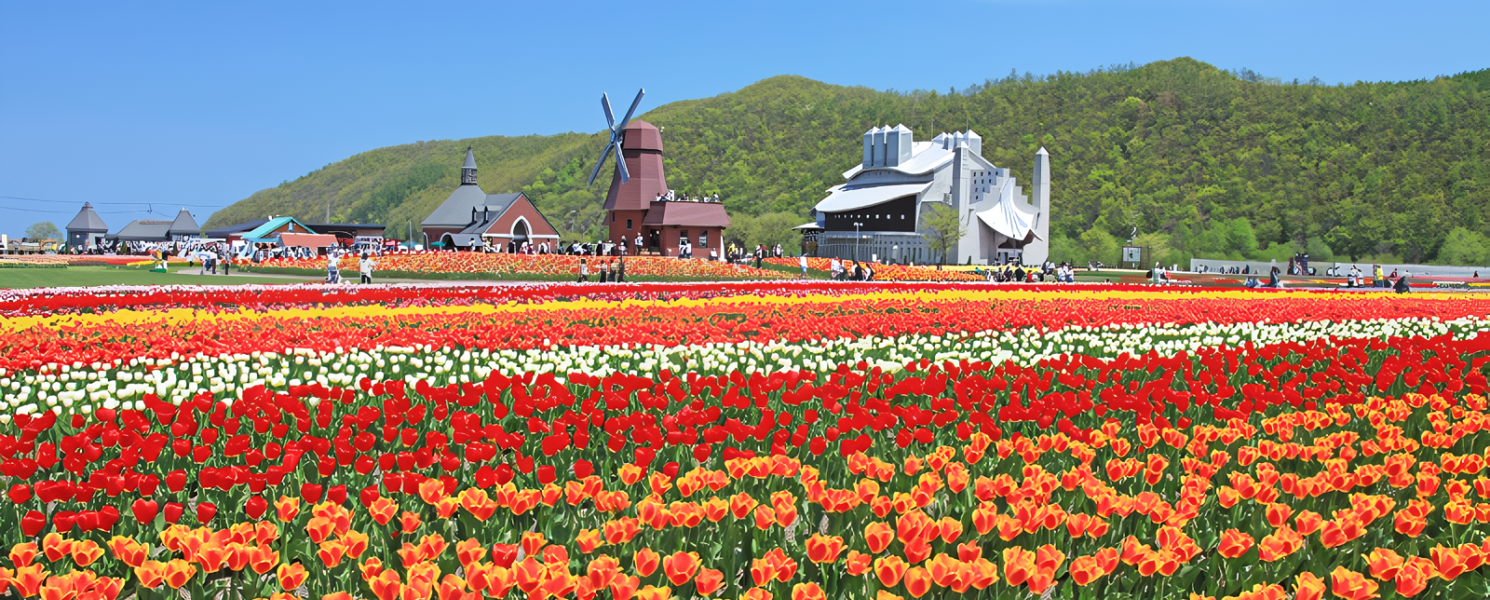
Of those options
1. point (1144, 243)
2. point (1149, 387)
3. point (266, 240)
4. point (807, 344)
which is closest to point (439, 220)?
point (266, 240)

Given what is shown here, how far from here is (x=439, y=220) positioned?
315 ft

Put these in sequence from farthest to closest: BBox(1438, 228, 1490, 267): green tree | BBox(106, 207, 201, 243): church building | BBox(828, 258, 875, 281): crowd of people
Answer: BBox(106, 207, 201, 243): church building
BBox(1438, 228, 1490, 267): green tree
BBox(828, 258, 875, 281): crowd of people

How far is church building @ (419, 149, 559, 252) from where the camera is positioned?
84562mm

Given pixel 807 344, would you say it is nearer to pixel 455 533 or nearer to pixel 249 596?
pixel 455 533

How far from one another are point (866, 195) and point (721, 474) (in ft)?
271

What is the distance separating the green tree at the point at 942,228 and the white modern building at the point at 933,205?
1.30 ft

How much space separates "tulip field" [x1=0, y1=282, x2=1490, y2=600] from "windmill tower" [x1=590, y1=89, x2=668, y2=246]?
54854mm

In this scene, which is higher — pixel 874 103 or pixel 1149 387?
pixel 874 103

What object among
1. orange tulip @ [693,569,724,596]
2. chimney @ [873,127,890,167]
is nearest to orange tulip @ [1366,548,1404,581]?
orange tulip @ [693,569,724,596]

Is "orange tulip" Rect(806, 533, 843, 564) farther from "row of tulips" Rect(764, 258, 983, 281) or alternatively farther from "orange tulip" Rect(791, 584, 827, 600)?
"row of tulips" Rect(764, 258, 983, 281)

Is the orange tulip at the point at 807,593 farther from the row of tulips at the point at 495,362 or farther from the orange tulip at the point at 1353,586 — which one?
the row of tulips at the point at 495,362

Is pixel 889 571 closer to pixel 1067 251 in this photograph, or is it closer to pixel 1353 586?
pixel 1353 586

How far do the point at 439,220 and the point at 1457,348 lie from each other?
9203cm

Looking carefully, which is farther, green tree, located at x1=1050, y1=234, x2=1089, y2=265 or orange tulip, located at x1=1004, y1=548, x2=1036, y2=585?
green tree, located at x1=1050, y1=234, x2=1089, y2=265
